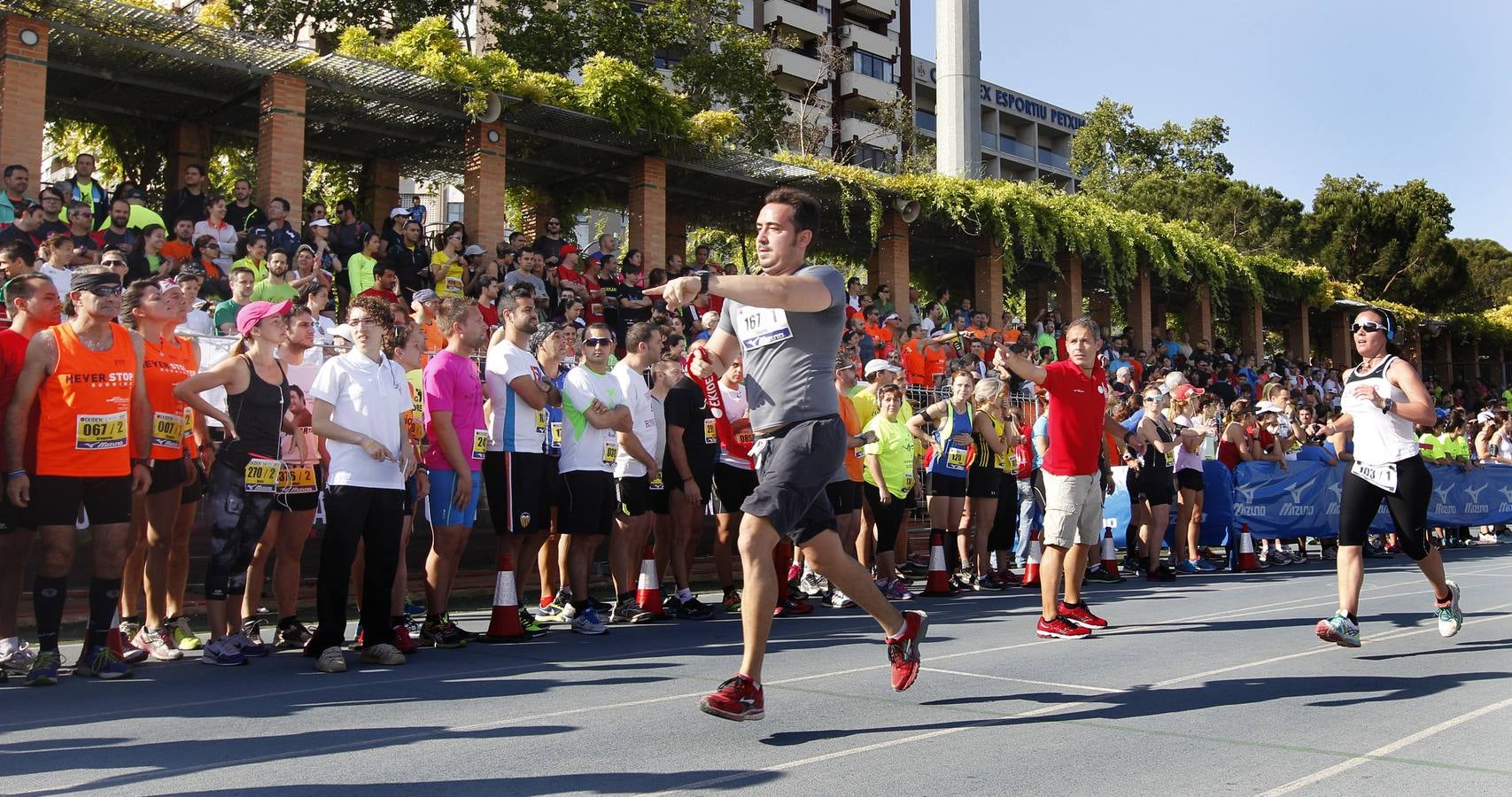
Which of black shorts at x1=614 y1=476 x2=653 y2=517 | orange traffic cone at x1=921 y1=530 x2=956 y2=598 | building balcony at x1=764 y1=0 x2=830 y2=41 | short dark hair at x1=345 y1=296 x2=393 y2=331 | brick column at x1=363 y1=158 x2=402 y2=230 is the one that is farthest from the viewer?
building balcony at x1=764 y1=0 x2=830 y2=41

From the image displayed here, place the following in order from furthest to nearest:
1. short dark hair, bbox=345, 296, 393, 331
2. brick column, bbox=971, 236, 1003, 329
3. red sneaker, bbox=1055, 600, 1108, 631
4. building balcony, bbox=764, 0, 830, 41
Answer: building balcony, bbox=764, 0, 830, 41 → brick column, bbox=971, 236, 1003, 329 → red sneaker, bbox=1055, 600, 1108, 631 → short dark hair, bbox=345, 296, 393, 331

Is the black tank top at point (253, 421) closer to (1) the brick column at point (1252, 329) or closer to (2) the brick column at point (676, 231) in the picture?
(2) the brick column at point (676, 231)

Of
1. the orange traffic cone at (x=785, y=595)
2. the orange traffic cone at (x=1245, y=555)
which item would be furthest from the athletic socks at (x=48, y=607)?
A: the orange traffic cone at (x=1245, y=555)

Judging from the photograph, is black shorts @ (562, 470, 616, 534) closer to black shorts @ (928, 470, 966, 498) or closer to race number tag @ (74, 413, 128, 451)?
race number tag @ (74, 413, 128, 451)

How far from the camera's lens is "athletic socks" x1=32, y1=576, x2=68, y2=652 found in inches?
239

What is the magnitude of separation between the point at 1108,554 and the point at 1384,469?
5.77 m

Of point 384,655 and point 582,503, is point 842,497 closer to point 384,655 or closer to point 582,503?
point 582,503

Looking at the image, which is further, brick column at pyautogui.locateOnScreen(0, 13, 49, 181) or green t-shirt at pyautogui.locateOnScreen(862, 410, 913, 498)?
brick column at pyautogui.locateOnScreen(0, 13, 49, 181)

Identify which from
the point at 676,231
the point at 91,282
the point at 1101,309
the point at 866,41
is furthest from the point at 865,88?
the point at 91,282

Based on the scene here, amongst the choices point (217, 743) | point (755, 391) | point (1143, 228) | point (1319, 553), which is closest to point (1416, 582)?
point (1319, 553)

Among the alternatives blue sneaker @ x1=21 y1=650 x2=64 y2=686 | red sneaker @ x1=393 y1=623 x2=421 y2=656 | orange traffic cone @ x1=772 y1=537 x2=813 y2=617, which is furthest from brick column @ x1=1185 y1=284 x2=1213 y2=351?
blue sneaker @ x1=21 y1=650 x2=64 y2=686

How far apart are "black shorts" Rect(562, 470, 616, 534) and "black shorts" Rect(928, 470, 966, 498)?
12.9ft

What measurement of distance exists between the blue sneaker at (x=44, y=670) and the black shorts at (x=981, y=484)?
7512mm

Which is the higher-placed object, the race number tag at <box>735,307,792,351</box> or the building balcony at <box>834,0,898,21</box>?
the building balcony at <box>834,0,898,21</box>
